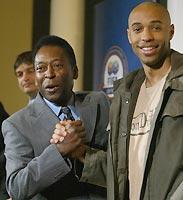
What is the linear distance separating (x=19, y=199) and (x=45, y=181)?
117 mm

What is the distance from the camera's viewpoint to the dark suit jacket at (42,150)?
58.3 inches

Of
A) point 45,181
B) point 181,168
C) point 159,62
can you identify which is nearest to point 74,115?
point 45,181

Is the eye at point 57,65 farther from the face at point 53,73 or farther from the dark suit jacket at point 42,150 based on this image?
the dark suit jacket at point 42,150

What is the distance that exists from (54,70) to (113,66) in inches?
67.5

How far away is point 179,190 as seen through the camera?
1230 millimetres

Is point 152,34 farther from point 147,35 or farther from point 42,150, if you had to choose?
point 42,150

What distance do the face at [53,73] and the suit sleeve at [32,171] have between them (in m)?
0.19

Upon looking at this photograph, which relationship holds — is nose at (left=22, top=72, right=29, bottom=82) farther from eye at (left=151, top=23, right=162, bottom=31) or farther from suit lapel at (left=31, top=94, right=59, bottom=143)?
eye at (left=151, top=23, right=162, bottom=31)

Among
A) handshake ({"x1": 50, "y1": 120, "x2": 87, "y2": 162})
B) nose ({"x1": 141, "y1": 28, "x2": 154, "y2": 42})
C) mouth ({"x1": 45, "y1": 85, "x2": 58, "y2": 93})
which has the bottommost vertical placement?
handshake ({"x1": 50, "y1": 120, "x2": 87, "y2": 162})

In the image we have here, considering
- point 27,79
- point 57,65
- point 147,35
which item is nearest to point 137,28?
point 147,35

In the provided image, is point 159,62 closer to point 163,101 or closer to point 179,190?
point 163,101

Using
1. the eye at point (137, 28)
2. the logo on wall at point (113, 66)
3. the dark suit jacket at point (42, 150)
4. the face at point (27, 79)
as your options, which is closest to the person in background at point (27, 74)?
the face at point (27, 79)

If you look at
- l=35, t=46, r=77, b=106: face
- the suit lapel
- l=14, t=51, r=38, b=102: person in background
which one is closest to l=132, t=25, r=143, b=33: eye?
l=35, t=46, r=77, b=106: face

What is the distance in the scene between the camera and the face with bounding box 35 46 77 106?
1567mm
